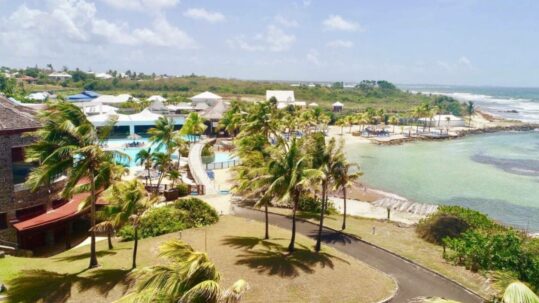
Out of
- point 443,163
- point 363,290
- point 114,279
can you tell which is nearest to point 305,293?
point 363,290

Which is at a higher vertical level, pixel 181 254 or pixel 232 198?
pixel 181 254

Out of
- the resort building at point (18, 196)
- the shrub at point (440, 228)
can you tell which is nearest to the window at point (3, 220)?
the resort building at point (18, 196)

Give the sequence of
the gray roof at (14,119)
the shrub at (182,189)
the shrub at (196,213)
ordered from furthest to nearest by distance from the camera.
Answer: the shrub at (182,189)
the shrub at (196,213)
the gray roof at (14,119)

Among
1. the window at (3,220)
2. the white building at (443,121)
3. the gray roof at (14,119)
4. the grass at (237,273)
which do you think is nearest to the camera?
the grass at (237,273)

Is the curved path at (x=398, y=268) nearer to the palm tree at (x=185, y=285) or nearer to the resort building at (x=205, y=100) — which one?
the palm tree at (x=185, y=285)

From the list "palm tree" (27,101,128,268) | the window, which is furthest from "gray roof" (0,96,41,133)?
"palm tree" (27,101,128,268)

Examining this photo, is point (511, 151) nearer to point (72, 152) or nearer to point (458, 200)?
point (458, 200)

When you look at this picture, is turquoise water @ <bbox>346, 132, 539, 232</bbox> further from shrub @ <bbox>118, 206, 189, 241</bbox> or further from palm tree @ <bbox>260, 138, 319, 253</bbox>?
shrub @ <bbox>118, 206, 189, 241</bbox>
